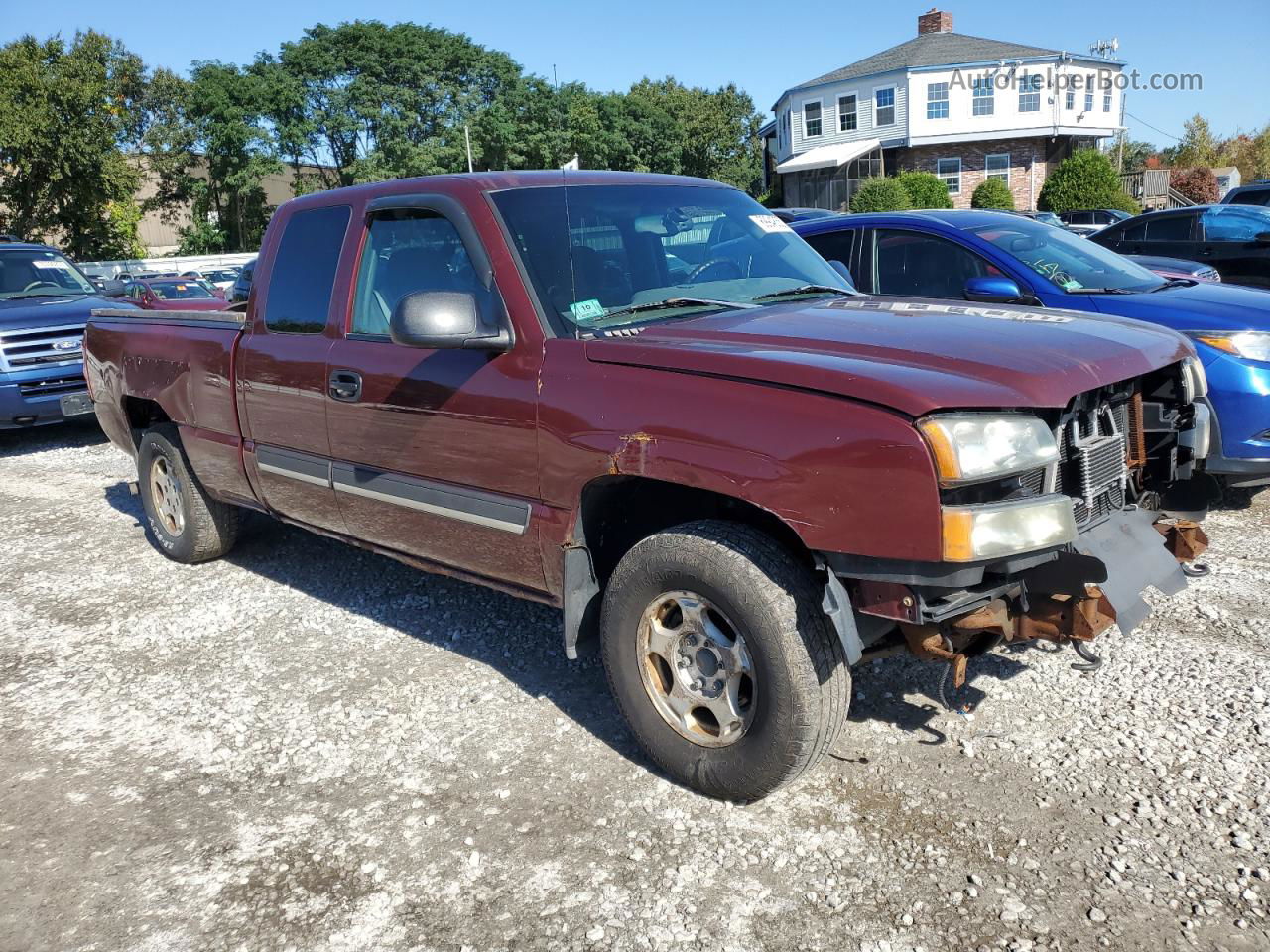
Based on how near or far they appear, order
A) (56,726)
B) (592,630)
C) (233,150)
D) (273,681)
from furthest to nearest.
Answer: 1. (233,150)
2. (273,681)
3. (56,726)
4. (592,630)

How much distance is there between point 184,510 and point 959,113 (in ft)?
149

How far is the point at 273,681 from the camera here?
4.34m

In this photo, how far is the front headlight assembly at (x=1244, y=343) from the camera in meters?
5.38

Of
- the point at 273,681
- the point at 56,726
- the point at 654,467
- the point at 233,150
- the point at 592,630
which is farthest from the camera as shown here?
the point at 233,150

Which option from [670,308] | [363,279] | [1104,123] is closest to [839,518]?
[670,308]

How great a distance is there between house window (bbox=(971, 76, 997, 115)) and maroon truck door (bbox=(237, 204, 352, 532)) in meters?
45.6

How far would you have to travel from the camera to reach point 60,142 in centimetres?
3416

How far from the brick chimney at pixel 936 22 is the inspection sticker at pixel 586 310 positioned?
5200cm

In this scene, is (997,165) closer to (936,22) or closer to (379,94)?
(936,22)

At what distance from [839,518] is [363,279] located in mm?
2444

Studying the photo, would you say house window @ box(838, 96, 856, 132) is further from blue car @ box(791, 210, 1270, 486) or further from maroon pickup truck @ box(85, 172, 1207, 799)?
maroon pickup truck @ box(85, 172, 1207, 799)

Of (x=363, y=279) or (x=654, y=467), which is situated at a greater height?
(x=363, y=279)

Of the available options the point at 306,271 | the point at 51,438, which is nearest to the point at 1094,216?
the point at 51,438

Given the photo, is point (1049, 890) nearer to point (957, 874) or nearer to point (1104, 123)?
point (957, 874)
